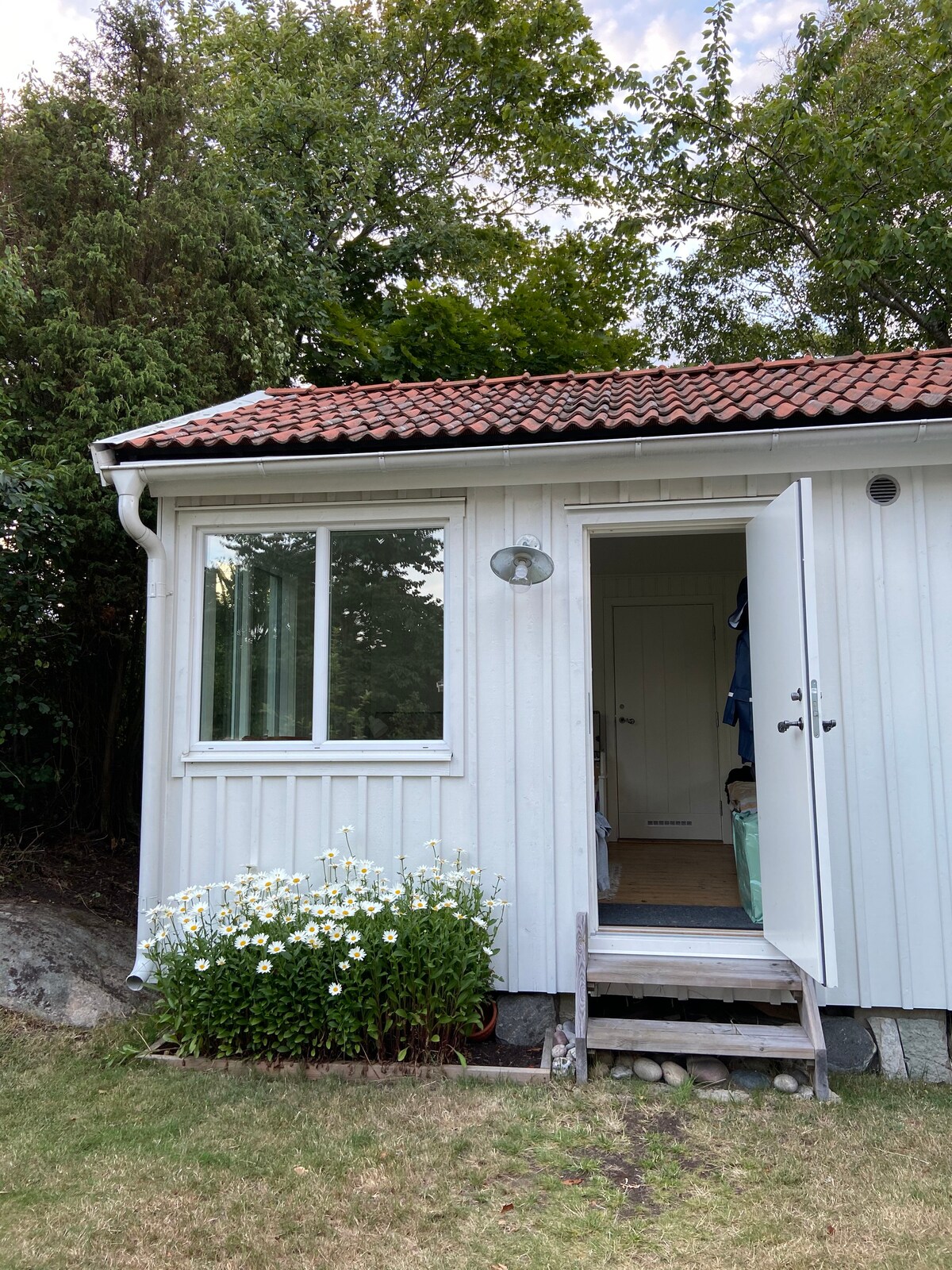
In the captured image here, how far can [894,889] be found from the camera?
14.3 feet

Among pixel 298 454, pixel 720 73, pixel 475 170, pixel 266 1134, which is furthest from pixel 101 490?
pixel 475 170

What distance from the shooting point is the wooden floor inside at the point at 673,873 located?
5500mm

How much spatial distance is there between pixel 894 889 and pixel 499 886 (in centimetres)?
200

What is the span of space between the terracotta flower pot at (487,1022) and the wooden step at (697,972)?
2.00ft

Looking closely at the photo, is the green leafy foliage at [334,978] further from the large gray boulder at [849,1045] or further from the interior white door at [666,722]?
the interior white door at [666,722]

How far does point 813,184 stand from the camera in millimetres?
13352

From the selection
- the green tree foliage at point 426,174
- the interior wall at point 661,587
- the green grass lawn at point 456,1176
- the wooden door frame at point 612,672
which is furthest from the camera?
the green tree foliage at point 426,174

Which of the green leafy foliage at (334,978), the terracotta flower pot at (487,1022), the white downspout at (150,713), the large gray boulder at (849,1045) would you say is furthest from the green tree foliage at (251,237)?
the large gray boulder at (849,1045)

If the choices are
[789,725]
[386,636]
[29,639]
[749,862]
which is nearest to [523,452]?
[386,636]

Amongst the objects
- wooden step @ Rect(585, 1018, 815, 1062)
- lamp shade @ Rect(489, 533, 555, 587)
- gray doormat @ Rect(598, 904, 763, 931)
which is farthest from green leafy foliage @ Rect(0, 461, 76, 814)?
wooden step @ Rect(585, 1018, 815, 1062)

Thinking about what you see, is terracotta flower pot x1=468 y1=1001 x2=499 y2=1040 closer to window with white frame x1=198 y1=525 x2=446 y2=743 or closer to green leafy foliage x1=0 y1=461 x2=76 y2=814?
window with white frame x1=198 y1=525 x2=446 y2=743

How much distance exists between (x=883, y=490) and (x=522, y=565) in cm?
194

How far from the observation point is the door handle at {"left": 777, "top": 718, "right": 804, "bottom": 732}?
399 cm

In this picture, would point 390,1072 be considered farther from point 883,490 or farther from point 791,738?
point 883,490
